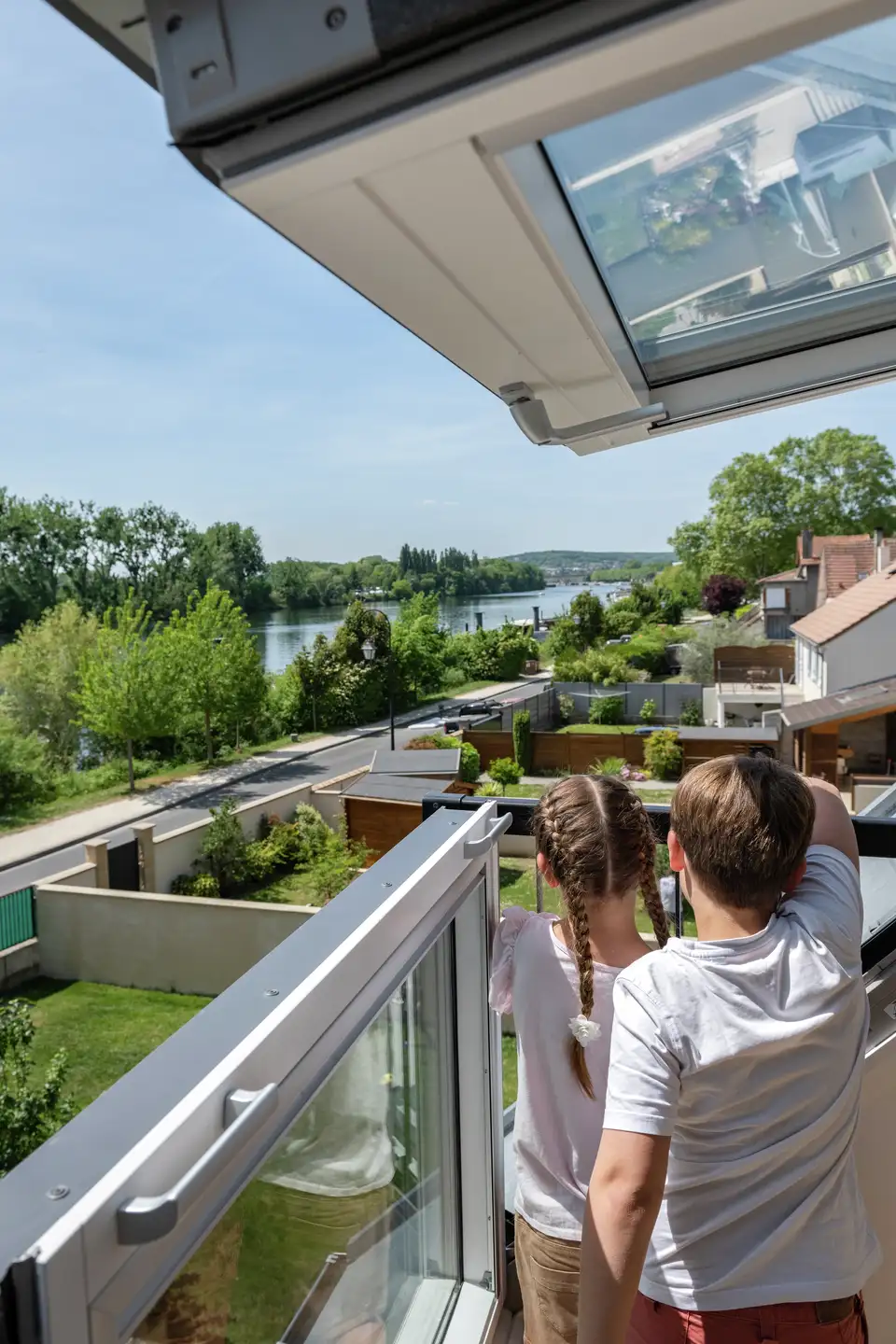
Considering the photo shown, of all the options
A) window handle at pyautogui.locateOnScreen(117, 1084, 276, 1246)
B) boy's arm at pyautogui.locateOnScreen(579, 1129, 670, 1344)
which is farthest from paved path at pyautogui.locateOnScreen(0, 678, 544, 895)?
window handle at pyautogui.locateOnScreen(117, 1084, 276, 1246)

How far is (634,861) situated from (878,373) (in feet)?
3.09

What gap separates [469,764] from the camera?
16.7 m

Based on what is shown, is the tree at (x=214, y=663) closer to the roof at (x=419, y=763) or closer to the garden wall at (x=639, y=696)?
the garden wall at (x=639, y=696)

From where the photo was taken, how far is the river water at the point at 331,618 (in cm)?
3238

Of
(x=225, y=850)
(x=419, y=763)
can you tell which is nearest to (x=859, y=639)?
(x=419, y=763)

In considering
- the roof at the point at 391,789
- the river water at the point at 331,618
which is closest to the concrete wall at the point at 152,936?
the roof at the point at 391,789

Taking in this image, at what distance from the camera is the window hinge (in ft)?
3.43

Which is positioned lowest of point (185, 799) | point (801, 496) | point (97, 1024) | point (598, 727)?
point (97, 1024)

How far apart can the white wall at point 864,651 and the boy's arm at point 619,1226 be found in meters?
15.9

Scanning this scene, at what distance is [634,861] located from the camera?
99 centimetres

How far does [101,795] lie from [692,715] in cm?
1415

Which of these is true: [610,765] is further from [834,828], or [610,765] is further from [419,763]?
[834,828]

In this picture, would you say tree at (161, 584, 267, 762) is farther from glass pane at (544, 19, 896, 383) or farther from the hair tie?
the hair tie

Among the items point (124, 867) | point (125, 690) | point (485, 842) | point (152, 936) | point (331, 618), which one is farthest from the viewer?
point (331, 618)
